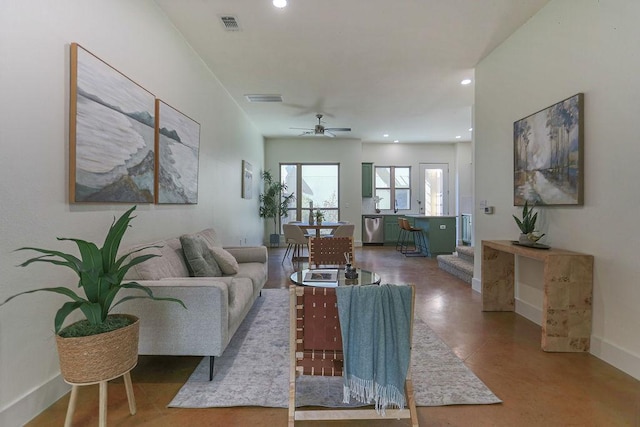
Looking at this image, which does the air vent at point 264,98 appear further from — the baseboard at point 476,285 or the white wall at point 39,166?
Result: the baseboard at point 476,285

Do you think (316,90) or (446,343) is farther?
(316,90)

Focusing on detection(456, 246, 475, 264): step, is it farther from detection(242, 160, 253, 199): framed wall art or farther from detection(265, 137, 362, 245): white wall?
detection(242, 160, 253, 199): framed wall art

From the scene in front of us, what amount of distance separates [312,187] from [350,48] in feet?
17.0

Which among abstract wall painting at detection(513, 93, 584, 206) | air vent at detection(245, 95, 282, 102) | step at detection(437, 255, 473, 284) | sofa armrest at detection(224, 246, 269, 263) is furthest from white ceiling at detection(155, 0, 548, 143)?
step at detection(437, 255, 473, 284)

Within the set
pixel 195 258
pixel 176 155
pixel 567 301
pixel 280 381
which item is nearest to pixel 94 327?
pixel 280 381

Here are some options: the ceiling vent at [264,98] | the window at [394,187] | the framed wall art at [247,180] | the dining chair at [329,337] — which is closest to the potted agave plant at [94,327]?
the dining chair at [329,337]

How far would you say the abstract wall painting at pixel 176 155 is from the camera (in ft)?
9.43

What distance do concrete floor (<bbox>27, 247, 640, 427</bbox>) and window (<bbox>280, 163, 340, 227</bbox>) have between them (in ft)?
19.1

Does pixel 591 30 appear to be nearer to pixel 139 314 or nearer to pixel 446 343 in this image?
pixel 446 343

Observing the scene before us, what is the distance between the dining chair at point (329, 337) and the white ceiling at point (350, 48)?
2.67 meters

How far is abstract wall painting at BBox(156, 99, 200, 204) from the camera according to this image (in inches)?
113

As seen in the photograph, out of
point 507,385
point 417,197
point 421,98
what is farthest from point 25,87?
point 417,197

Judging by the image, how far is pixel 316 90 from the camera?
195 inches

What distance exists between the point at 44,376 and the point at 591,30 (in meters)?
4.41
